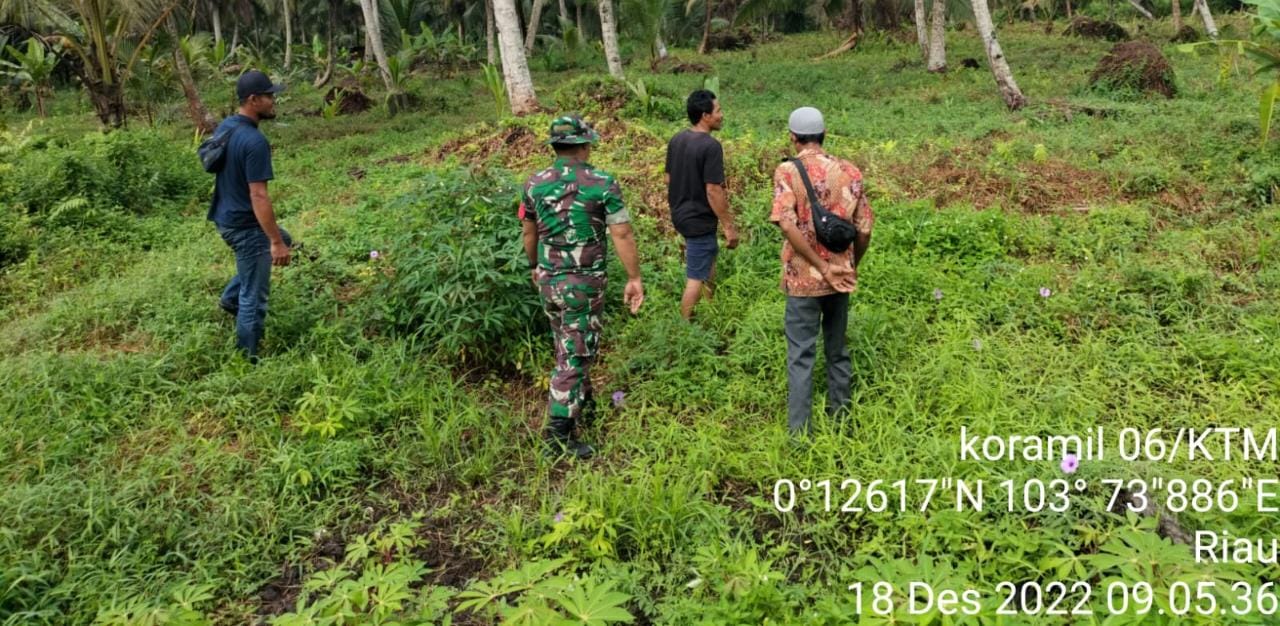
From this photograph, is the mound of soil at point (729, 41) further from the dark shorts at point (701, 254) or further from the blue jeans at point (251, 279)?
the blue jeans at point (251, 279)

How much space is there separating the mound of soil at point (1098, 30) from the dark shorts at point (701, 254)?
54.4 ft

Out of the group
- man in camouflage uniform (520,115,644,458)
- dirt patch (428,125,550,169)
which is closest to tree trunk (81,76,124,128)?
dirt patch (428,125,550,169)

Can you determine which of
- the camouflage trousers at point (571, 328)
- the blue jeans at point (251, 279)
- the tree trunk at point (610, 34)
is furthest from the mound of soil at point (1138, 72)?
the blue jeans at point (251, 279)

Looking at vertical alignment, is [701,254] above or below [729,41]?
below

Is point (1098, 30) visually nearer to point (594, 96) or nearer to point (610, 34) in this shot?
point (610, 34)

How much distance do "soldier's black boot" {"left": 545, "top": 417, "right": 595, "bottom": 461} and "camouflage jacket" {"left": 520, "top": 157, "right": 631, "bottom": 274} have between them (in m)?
0.79

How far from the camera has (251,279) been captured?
4.82 metres

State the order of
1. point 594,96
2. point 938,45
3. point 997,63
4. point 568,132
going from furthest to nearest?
1. point 938,45
2. point 594,96
3. point 997,63
4. point 568,132

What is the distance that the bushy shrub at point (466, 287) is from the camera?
482 cm

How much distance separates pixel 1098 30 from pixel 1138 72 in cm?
817

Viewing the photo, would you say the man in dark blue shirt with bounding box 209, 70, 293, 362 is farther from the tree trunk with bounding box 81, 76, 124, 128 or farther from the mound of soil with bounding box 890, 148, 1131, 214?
the tree trunk with bounding box 81, 76, 124, 128

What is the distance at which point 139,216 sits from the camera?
340 inches

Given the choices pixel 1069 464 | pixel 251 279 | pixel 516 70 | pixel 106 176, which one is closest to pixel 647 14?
pixel 516 70

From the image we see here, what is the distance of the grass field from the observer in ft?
10.1
